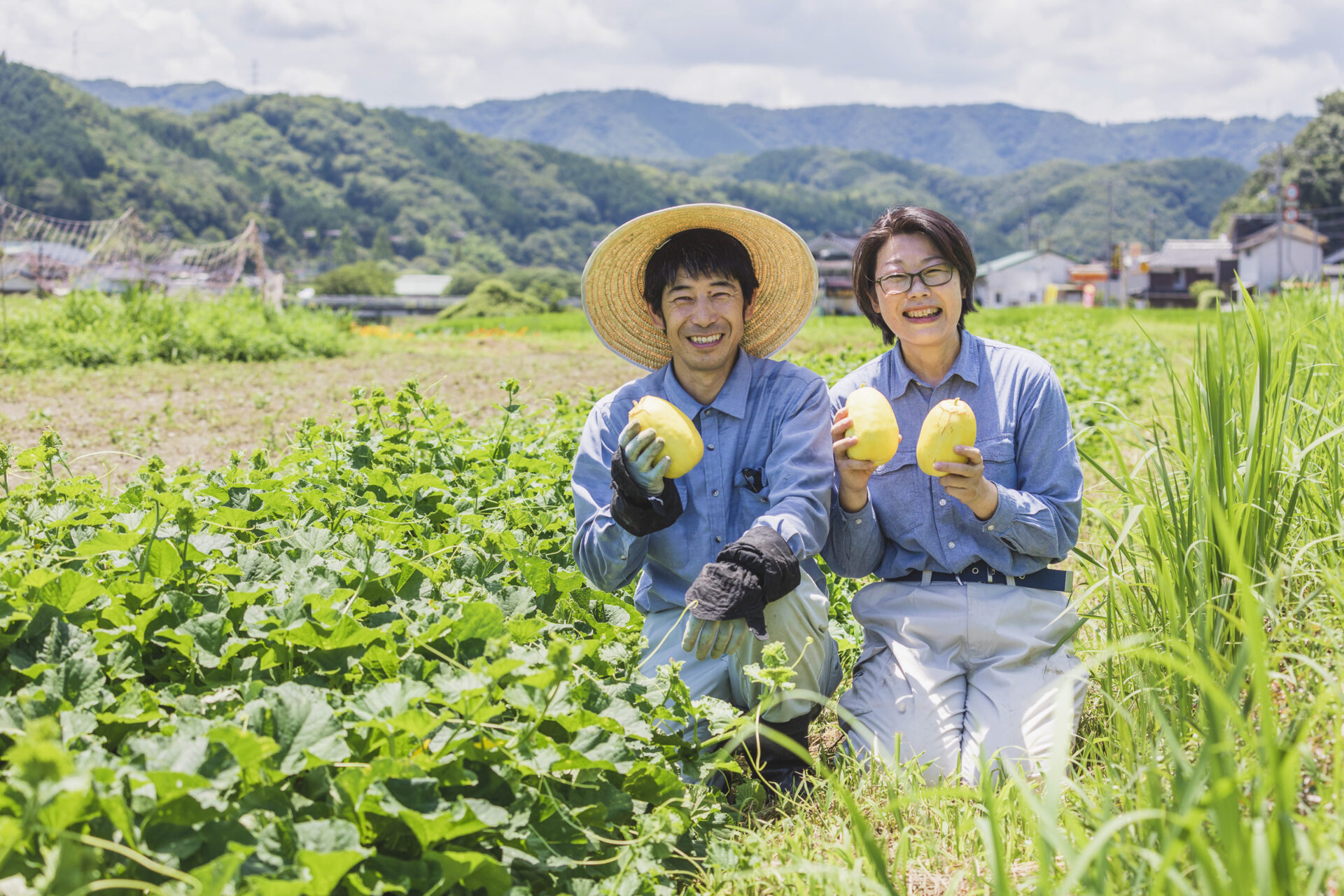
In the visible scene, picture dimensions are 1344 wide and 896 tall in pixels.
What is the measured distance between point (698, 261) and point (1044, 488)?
118 cm

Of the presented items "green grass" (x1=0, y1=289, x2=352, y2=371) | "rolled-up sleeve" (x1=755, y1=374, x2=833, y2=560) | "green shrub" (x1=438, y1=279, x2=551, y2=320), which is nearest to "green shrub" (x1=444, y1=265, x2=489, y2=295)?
"green shrub" (x1=438, y1=279, x2=551, y2=320)

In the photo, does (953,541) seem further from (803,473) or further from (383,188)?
(383,188)

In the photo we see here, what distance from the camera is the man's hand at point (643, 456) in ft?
7.99

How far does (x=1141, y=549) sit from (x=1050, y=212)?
178 metres

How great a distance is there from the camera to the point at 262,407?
806cm

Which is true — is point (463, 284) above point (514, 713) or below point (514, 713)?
above

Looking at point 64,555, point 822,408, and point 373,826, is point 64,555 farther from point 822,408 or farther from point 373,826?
point 822,408

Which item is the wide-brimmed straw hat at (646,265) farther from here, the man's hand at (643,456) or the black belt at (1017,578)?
the black belt at (1017,578)

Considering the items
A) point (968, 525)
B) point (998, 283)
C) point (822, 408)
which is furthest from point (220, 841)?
point (998, 283)

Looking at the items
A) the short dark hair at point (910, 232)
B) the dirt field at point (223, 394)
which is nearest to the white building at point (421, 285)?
the dirt field at point (223, 394)

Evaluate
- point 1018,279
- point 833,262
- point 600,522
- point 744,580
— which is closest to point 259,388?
point 600,522

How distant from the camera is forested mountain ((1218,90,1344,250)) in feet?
217

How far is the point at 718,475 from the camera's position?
9.45 ft

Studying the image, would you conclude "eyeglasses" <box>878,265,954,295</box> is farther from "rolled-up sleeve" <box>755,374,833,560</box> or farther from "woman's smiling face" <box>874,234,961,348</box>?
"rolled-up sleeve" <box>755,374,833,560</box>
